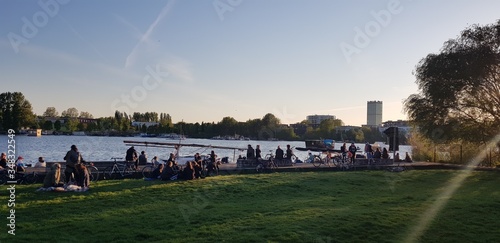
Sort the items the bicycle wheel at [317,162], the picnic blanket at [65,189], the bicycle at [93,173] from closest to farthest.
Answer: the picnic blanket at [65,189], the bicycle at [93,173], the bicycle wheel at [317,162]

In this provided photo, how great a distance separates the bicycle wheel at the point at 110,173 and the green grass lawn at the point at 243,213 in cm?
251

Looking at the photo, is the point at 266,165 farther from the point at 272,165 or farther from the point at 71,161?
the point at 71,161

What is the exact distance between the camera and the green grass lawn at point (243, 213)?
40.2 ft

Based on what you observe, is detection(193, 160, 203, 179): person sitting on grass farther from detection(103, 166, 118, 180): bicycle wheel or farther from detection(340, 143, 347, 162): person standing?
detection(340, 143, 347, 162): person standing

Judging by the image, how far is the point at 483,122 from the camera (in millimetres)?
36750

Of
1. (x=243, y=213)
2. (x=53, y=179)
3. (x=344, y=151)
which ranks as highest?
(x=344, y=151)

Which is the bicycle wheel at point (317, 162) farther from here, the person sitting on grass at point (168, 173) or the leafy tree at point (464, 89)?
the person sitting on grass at point (168, 173)

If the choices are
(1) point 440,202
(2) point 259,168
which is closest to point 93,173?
(2) point 259,168

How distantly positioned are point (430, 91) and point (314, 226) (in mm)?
27749

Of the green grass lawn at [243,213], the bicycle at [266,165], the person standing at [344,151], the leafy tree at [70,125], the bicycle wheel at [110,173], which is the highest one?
the leafy tree at [70,125]

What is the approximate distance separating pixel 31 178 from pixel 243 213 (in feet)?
39.5

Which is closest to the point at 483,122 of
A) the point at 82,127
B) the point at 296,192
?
the point at 296,192

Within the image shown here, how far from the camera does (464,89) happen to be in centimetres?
3594

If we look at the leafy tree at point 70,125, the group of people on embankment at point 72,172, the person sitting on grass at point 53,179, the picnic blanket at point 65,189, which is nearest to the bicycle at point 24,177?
the group of people on embankment at point 72,172
